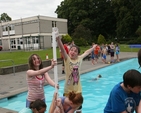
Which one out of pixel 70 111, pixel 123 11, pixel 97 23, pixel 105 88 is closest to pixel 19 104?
pixel 105 88

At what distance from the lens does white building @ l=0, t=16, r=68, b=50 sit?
43.8 metres

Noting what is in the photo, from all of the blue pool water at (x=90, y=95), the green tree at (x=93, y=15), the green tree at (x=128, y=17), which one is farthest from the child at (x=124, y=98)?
the green tree at (x=93, y=15)

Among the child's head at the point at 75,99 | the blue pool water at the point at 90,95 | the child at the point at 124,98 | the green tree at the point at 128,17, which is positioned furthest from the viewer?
the green tree at the point at 128,17

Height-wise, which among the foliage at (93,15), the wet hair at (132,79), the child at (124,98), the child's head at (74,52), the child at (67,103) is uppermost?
the foliage at (93,15)

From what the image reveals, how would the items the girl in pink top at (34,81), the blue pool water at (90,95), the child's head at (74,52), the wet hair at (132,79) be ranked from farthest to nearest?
1. the blue pool water at (90,95)
2. the child's head at (74,52)
3. the girl in pink top at (34,81)
4. the wet hair at (132,79)

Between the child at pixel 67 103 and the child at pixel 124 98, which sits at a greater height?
the child at pixel 124 98

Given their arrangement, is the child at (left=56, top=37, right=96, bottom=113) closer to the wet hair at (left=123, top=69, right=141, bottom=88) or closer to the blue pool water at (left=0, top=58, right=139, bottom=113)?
the wet hair at (left=123, top=69, right=141, bottom=88)

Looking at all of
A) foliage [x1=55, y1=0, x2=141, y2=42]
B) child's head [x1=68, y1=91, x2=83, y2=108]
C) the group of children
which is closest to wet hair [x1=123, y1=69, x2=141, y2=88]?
the group of children

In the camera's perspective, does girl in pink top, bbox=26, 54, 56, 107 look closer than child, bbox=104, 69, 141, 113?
No

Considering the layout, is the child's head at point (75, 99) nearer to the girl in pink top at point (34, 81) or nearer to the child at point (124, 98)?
the child at point (124, 98)

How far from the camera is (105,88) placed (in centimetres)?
984

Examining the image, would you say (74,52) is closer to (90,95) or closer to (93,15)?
(90,95)

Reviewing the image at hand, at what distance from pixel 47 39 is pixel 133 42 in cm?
1789

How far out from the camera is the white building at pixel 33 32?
43.8 m
